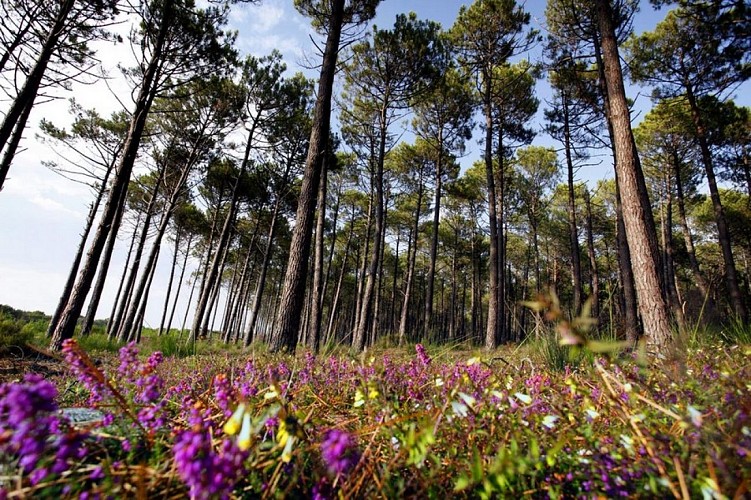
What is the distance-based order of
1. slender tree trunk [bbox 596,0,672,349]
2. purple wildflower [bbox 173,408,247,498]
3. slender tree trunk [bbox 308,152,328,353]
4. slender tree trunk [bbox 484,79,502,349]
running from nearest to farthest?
purple wildflower [bbox 173,408,247,498] → slender tree trunk [bbox 596,0,672,349] → slender tree trunk [bbox 308,152,328,353] → slender tree trunk [bbox 484,79,502,349]

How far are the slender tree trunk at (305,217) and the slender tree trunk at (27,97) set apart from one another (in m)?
5.60

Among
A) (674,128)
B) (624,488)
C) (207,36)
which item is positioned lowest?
(624,488)

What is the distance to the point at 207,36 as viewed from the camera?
1077cm

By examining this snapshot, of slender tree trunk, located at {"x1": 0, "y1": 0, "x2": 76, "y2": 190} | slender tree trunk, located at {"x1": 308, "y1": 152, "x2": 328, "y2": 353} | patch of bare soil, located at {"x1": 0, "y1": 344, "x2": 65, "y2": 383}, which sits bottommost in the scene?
patch of bare soil, located at {"x1": 0, "y1": 344, "x2": 65, "y2": 383}

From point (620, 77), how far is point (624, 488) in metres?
7.65

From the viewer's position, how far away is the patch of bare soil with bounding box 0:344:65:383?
4.23 metres

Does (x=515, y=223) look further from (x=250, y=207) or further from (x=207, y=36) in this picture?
(x=207, y=36)

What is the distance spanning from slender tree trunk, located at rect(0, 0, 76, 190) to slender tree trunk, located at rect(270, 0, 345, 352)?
18.4 feet

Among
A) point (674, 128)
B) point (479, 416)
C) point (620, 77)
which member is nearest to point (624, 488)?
point (479, 416)

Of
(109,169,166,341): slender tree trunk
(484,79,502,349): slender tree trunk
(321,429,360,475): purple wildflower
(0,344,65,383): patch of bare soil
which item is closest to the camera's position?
(321,429,360,475): purple wildflower

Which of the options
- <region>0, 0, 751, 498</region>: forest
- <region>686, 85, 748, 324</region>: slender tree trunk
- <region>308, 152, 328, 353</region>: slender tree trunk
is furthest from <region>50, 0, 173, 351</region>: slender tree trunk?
<region>686, 85, 748, 324</region>: slender tree trunk

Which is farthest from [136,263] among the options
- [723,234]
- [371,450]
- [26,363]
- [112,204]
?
[723,234]

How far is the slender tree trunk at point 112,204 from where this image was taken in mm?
7438

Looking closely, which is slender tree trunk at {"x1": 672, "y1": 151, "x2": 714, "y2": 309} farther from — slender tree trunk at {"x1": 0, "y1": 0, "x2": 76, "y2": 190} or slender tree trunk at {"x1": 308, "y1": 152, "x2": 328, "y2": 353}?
slender tree trunk at {"x1": 0, "y1": 0, "x2": 76, "y2": 190}
